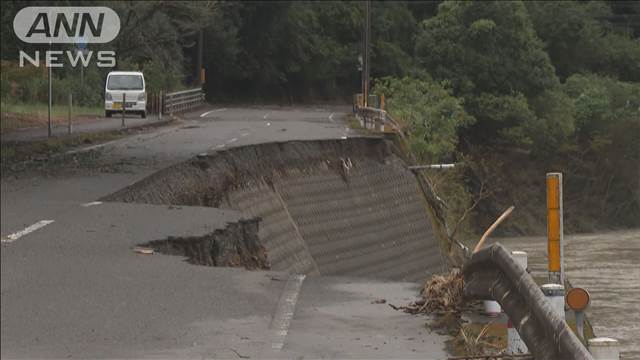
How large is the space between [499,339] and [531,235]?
51.3 m

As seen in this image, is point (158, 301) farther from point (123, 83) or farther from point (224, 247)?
point (123, 83)

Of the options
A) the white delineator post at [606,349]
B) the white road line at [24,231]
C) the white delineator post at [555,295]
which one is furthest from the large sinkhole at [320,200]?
the white delineator post at [606,349]

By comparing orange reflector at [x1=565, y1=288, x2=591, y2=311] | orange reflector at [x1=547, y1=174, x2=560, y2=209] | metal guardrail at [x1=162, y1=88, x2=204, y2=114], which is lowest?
metal guardrail at [x1=162, y1=88, x2=204, y2=114]

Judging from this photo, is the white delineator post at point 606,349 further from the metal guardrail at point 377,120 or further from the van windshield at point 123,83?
the van windshield at point 123,83

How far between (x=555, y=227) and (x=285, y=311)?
2.94 meters

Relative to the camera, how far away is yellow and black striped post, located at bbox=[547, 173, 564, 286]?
26.7 feet

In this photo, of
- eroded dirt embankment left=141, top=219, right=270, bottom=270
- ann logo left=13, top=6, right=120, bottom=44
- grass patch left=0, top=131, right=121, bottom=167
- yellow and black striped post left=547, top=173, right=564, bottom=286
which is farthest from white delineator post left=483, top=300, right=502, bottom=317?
ann logo left=13, top=6, right=120, bottom=44

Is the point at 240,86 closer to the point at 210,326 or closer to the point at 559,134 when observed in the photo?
the point at 559,134

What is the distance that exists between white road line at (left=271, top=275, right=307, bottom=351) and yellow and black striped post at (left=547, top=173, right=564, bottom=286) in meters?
2.04

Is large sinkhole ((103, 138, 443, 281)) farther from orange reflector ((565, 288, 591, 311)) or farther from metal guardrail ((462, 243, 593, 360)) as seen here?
orange reflector ((565, 288, 591, 311))

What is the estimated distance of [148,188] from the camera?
1911cm

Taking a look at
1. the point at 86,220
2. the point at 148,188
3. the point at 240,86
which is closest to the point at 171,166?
the point at 148,188

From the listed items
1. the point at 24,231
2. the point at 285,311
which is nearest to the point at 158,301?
the point at 285,311

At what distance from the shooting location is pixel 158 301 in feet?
33.7
